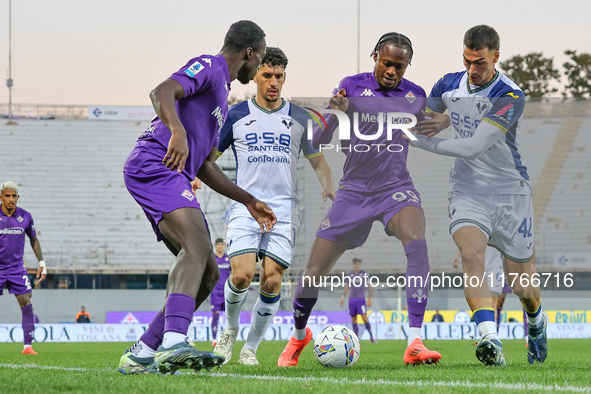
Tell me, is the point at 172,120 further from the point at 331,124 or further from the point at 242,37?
the point at 331,124

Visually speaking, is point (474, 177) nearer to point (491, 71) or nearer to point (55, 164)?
point (491, 71)

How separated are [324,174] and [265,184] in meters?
0.65

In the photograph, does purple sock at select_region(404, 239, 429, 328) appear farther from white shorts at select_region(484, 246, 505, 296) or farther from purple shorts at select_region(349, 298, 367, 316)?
purple shorts at select_region(349, 298, 367, 316)

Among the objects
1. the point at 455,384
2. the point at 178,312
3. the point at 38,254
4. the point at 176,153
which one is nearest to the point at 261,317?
the point at 178,312

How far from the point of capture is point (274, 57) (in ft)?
23.1

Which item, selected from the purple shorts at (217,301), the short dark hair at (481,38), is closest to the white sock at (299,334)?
the short dark hair at (481,38)

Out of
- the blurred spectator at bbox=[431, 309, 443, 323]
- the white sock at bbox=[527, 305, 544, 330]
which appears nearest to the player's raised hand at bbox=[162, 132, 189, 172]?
the white sock at bbox=[527, 305, 544, 330]

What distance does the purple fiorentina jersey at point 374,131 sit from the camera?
6.40m

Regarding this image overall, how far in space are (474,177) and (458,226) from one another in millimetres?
533

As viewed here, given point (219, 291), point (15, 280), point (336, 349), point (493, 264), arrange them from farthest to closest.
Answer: point (219, 291) < point (15, 280) < point (493, 264) < point (336, 349)

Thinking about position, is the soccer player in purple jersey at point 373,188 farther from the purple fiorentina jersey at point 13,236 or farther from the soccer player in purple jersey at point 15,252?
the purple fiorentina jersey at point 13,236

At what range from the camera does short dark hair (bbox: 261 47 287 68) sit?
701 centimetres

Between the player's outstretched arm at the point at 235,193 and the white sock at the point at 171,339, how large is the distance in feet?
2.55

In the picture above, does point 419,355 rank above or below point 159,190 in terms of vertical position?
below
